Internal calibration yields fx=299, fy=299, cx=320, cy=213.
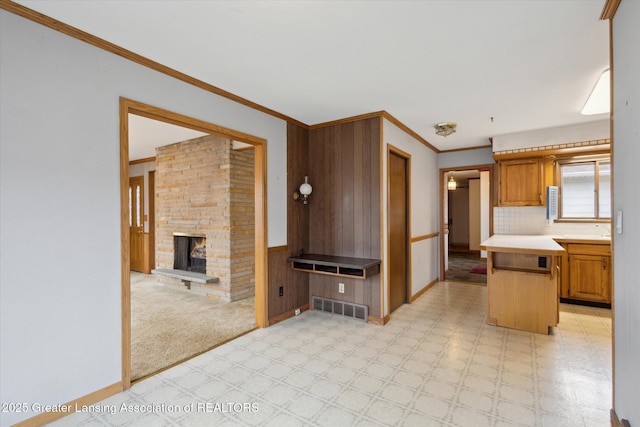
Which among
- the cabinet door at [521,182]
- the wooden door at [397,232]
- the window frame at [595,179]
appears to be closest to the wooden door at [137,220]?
the wooden door at [397,232]

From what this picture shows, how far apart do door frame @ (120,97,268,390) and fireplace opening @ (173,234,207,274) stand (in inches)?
80.7

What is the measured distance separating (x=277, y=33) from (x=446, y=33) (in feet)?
3.81

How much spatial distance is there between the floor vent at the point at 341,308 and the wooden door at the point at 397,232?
422mm

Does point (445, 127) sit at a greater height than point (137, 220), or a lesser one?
greater

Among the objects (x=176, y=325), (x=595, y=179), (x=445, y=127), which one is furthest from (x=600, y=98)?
(x=176, y=325)

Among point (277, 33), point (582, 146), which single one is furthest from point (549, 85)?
point (277, 33)

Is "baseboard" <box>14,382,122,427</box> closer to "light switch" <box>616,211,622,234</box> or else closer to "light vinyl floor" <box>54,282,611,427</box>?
"light vinyl floor" <box>54,282,611,427</box>

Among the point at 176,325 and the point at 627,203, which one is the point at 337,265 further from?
the point at 627,203

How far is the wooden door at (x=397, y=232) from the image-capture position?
3.91m

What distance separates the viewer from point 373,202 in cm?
366

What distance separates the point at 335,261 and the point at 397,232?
1134 mm

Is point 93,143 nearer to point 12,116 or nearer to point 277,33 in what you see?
point 12,116

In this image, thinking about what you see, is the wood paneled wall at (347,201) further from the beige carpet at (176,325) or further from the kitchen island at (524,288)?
the kitchen island at (524,288)

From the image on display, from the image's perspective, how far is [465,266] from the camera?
292 inches
